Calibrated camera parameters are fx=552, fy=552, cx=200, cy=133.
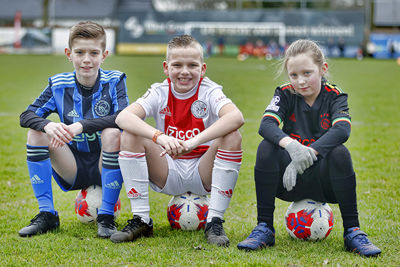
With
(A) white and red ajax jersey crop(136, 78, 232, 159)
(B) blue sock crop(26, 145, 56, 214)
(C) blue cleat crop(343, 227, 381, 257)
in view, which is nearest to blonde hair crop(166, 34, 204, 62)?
(A) white and red ajax jersey crop(136, 78, 232, 159)

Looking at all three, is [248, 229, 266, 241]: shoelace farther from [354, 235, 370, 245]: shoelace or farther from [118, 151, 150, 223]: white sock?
[118, 151, 150, 223]: white sock

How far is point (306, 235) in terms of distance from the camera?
385 cm

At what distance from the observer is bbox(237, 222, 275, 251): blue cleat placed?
11.8 ft

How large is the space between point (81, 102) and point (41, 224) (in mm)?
965

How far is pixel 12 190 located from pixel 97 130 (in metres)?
1.87

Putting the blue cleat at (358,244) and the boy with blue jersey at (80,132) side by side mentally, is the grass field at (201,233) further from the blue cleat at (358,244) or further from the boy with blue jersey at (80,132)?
the boy with blue jersey at (80,132)

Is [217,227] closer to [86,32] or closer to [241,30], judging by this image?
[86,32]

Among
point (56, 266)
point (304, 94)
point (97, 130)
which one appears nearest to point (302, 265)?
point (304, 94)

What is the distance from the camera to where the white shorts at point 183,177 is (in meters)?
4.06

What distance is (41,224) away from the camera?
4.02 meters

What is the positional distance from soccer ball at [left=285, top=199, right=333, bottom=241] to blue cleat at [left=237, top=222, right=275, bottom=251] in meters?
0.21

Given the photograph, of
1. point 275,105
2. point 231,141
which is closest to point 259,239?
point 231,141

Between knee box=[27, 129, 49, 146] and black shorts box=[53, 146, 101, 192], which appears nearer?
knee box=[27, 129, 49, 146]

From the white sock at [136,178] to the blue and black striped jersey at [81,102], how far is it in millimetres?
503
